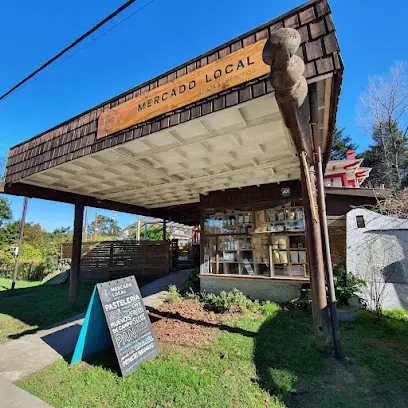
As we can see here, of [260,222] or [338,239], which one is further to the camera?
[260,222]

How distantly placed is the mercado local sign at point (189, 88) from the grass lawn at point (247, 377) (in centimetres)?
317

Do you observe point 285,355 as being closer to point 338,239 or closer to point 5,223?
point 338,239

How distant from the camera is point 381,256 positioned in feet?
15.3

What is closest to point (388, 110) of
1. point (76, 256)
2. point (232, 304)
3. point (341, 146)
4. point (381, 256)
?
point (341, 146)

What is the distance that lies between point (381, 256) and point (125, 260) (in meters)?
8.44

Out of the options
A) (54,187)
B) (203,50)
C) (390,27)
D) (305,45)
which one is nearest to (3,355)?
(54,187)

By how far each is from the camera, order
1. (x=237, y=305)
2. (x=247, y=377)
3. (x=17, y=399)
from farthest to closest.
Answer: (x=237, y=305) < (x=247, y=377) < (x=17, y=399)

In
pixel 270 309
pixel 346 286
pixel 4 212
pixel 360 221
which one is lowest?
pixel 270 309

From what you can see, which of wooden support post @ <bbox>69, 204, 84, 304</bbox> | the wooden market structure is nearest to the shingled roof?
the wooden market structure

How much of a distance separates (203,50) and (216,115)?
3.07 ft

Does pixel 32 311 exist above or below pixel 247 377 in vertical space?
below

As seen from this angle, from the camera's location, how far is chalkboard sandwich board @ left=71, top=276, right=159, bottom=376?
2865 mm

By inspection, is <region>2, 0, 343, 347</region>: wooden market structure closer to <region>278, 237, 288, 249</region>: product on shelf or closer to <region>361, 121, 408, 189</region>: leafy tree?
<region>278, 237, 288, 249</region>: product on shelf

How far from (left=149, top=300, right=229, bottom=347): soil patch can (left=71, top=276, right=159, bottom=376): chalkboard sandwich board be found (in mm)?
542
